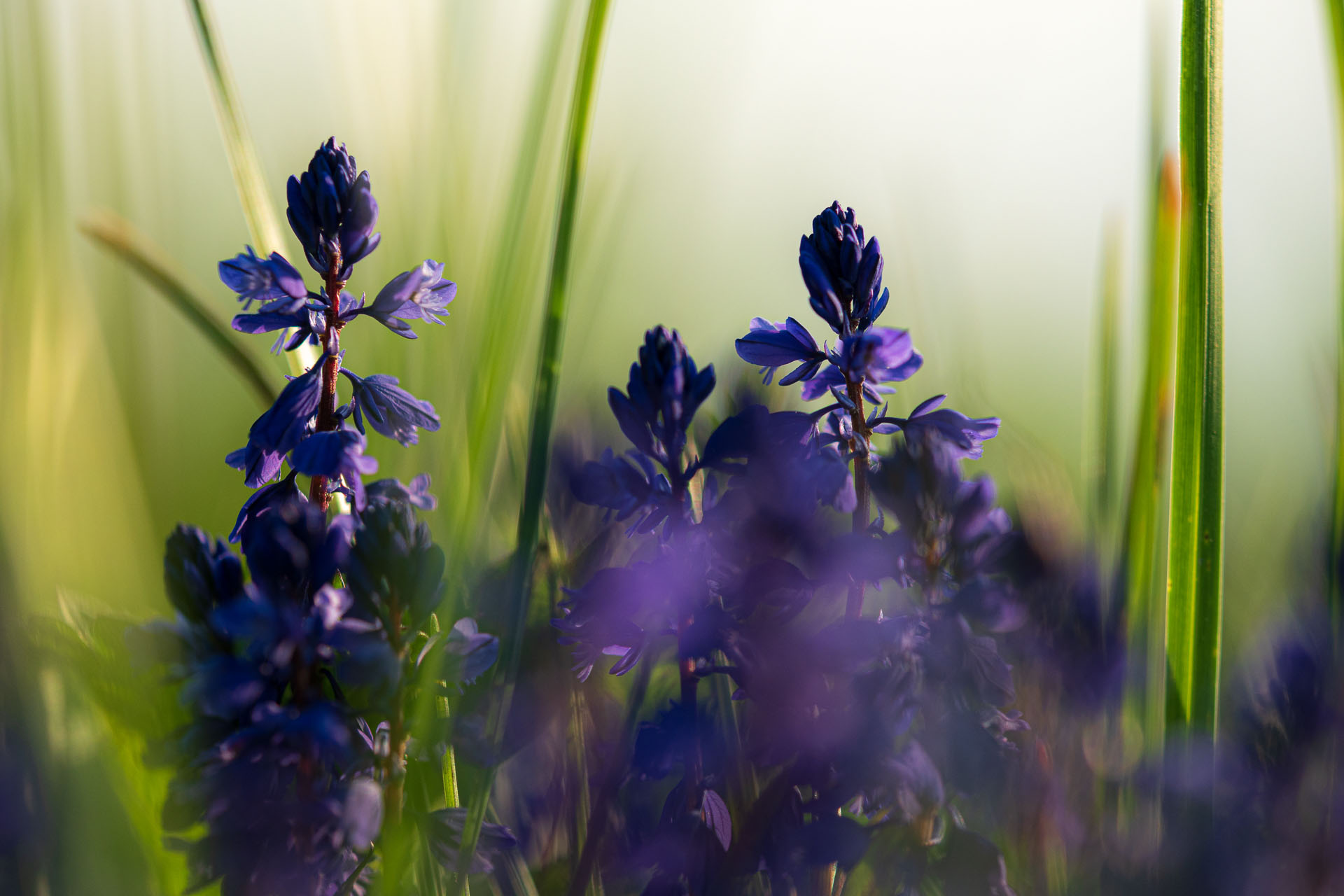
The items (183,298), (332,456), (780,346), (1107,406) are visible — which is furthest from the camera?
(1107,406)

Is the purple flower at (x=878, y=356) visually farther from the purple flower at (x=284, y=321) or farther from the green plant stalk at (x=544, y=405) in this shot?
the purple flower at (x=284, y=321)

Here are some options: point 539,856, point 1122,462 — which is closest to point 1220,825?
point 539,856

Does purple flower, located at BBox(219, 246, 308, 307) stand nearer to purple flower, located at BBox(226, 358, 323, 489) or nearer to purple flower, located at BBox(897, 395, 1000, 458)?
purple flower, located at BBox(226, 358, 323, 489)

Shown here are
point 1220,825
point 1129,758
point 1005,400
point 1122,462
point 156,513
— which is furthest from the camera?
point 1005,400

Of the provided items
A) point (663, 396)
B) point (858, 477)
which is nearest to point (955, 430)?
point (858, 477)

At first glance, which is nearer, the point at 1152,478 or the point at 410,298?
the point at 410,298

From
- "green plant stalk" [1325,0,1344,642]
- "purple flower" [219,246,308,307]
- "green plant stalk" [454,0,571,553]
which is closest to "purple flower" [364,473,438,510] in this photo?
"green plant stalk" [454,0,571,553]

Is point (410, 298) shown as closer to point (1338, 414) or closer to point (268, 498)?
point (268, 498)

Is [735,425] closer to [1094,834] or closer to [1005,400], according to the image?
[1094,834]
